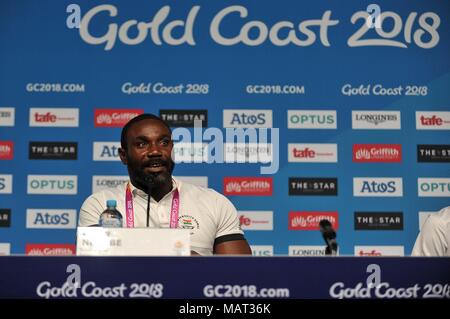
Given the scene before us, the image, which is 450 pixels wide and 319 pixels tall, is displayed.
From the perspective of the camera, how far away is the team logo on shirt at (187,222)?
9.33 ft

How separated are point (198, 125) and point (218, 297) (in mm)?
3292

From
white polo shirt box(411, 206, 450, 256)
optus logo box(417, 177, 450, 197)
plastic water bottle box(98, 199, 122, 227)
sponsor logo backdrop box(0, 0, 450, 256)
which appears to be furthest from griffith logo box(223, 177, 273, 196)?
plastic water bottle box(98, 199, 122, 227)

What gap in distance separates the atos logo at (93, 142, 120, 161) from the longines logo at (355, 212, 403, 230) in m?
1.94

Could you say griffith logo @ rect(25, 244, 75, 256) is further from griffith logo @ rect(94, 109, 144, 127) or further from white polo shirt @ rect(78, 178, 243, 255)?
white polo shirt @ rect(78, 178, 243, 255)

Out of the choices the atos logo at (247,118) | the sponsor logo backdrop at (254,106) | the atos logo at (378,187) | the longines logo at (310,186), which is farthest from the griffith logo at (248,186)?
the atos logo at (378,187)

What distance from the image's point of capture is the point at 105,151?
A: 474 centimetres

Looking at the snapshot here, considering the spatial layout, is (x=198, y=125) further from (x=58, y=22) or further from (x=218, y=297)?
(x=218, y=297)

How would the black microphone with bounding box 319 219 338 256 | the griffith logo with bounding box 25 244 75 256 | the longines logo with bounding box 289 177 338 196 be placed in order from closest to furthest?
the black microphone with bounding box 319 219 338 256, the griffith logo with bounding box 25 244 75 256, the longines logo with bounding box 289 177 338 196

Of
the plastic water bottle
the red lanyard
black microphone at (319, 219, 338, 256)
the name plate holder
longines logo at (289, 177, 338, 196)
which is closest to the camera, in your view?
the name plate holder

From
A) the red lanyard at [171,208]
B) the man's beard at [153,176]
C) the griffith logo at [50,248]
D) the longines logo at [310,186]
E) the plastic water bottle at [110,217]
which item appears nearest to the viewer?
the plastic water bottle at [110,217]

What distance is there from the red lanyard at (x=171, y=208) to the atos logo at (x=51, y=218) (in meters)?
1.87

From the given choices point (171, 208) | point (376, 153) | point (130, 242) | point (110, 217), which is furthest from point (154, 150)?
point (376, 153)

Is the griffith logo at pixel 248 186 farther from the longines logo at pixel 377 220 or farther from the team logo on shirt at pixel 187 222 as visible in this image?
the team logo on shirt at pixel 187 222

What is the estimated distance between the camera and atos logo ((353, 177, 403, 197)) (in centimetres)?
473
